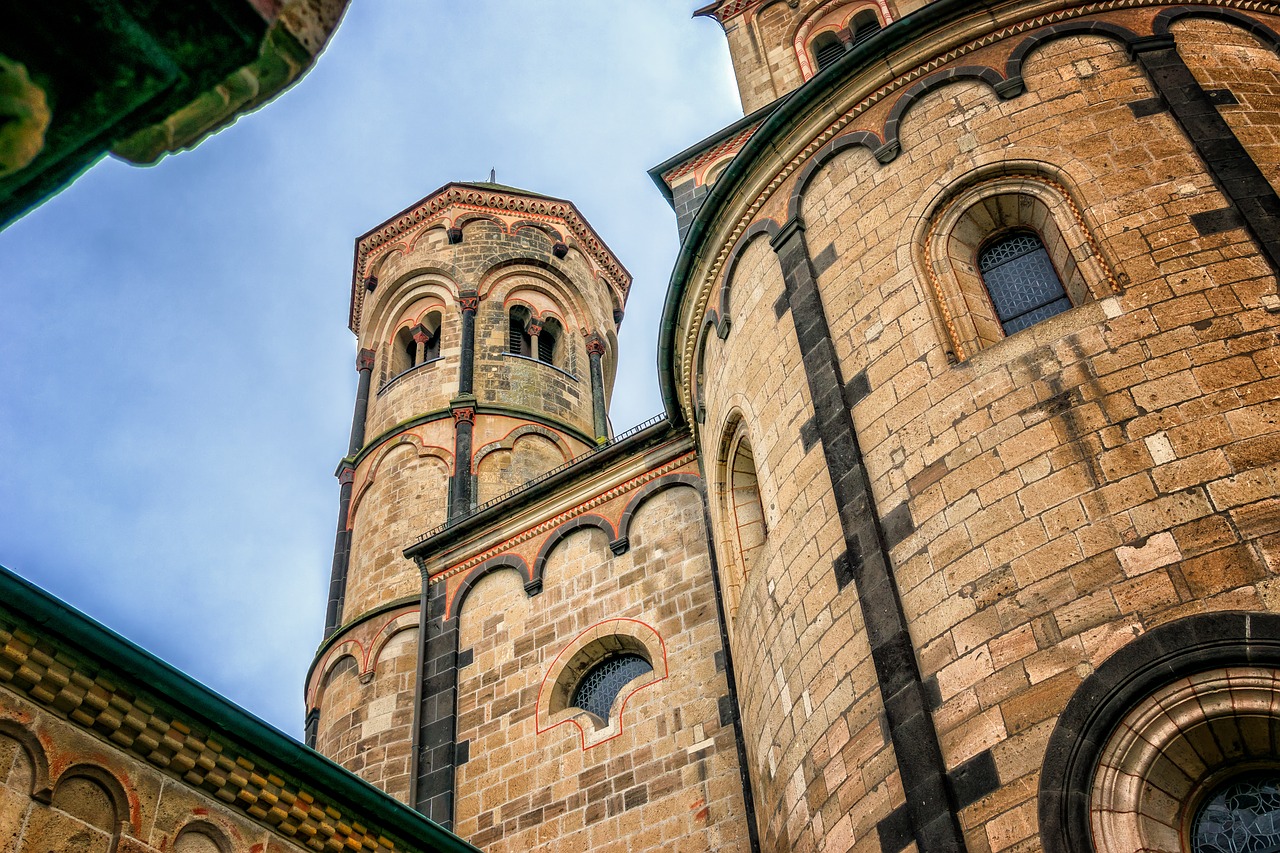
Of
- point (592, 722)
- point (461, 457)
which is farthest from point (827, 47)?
point (592, 722)

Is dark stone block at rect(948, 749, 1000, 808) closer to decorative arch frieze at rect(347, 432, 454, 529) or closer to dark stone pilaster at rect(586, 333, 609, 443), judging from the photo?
decorative arch frieze at rect(347, 432, 454, 529)

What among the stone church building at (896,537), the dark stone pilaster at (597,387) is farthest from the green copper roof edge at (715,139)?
the dark stone pilaster at (597,387)

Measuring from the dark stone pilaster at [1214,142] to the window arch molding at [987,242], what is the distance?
3.59 feet

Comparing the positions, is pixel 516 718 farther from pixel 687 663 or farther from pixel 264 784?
pixel 264 784

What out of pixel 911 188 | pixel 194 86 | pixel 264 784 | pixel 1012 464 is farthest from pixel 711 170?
pixel 194 86

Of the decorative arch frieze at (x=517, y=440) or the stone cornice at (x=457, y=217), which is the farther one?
the stone cornice at (x=457, y=217)

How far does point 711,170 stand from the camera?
1683 centimetres

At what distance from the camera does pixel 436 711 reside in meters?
15.6

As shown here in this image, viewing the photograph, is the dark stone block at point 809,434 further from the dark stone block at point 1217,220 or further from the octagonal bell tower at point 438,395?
the octagonal bell tower at point 438,395

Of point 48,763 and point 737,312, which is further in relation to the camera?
point 737,312

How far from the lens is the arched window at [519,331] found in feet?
85.3

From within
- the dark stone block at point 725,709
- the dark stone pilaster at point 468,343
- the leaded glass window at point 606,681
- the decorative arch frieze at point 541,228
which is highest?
the decorative arch frieze at point 541,228

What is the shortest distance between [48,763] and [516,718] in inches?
357

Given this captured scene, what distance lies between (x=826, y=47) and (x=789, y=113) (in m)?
6.88
